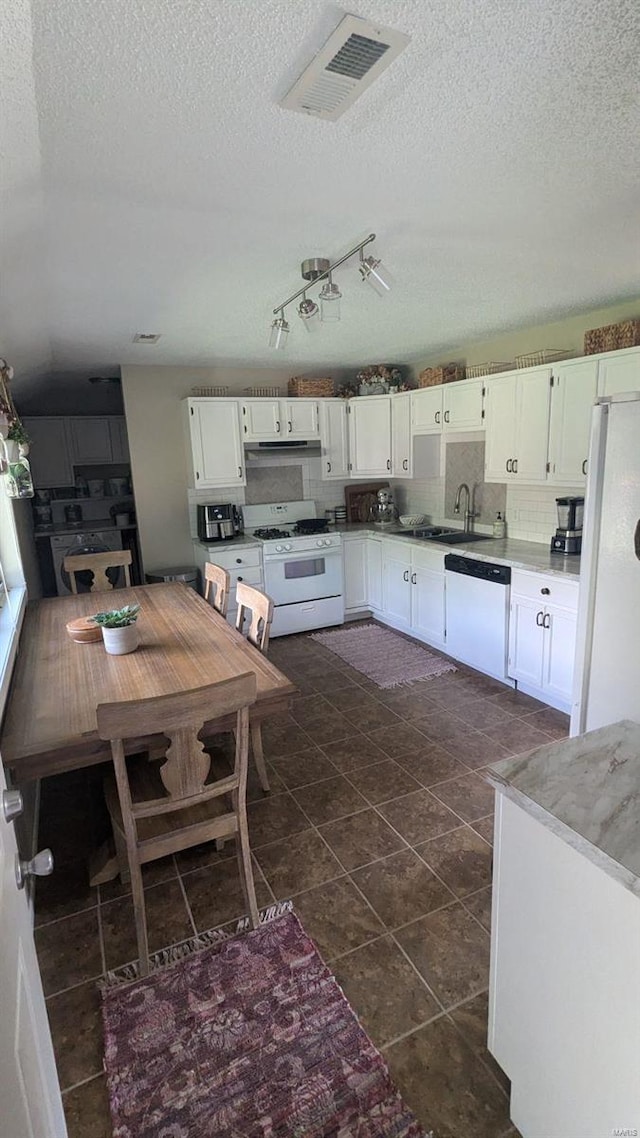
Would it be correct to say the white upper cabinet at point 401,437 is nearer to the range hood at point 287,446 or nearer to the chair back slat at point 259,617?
the range hood at point 287,446

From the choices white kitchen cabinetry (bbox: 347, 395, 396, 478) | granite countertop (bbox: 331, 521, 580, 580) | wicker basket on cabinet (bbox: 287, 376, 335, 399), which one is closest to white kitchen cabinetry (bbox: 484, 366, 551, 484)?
granite countertop (bbox: 331, 521, 580, 580)

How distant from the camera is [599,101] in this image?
129cm

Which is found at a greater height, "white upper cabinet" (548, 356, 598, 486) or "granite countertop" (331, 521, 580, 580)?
"white upper cabinet" (548, 356, 598, 486)

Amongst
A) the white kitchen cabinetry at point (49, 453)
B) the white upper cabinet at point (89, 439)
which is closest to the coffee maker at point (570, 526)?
the white upper cabinet at point (89, 439)

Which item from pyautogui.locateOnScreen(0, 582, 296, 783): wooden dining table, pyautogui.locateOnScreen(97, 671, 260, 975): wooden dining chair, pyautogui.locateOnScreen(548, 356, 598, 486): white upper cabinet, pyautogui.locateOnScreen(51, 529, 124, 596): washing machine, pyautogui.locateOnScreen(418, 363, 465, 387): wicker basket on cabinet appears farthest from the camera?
pyautogui.locateOnScreen(51, 529, 124, 596): washing machine

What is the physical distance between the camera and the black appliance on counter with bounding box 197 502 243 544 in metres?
4.85

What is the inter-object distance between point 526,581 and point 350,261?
2.19m

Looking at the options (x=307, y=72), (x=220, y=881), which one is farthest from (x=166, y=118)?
(x=220, y=881)

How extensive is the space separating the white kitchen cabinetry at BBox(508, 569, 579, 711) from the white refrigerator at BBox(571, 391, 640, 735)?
1.16 metres

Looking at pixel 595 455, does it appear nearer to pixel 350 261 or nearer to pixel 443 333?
pixel 350 261

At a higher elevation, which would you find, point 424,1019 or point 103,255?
point 103,255

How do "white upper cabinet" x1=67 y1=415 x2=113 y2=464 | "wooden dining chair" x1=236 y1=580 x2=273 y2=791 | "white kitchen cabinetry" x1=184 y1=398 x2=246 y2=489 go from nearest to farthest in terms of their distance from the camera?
1. "wooden dining chair" x1=236 y1=580 x2=273 y2=791
2. "white kitchen cabinetry" x1=184 y1=398 x2=246 y2=489
3. "white upper cabinet" x1=67 y1=415 x2=113 y2=464

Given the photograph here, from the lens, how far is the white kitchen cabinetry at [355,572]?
17.0ft

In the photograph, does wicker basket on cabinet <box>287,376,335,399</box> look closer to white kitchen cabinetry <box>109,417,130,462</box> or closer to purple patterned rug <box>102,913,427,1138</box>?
white kitchen cabinetry <box>109,417,130,462</box>
